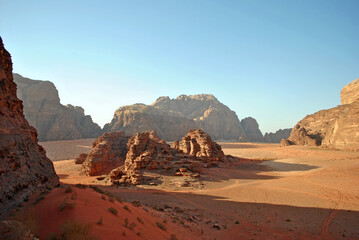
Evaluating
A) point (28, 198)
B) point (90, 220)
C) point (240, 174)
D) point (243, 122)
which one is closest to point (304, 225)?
point (90, 220)

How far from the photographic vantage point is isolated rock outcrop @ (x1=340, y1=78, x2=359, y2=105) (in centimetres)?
5478

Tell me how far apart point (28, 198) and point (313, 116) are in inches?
2656

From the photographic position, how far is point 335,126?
135 ft

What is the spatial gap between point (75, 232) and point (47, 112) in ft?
213

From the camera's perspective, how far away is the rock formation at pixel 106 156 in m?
24.5

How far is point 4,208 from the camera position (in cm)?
575

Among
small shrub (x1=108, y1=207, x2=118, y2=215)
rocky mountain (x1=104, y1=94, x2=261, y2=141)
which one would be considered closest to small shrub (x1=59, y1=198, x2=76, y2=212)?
small shrub (x1=108, y1=207, x2=118, y2=215)

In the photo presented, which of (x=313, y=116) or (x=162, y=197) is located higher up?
(x=313, y=116)

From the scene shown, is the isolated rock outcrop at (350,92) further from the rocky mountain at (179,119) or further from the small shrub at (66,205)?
the small shrub at (66,205)

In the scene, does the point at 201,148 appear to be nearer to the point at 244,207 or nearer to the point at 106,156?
the point at 106,156

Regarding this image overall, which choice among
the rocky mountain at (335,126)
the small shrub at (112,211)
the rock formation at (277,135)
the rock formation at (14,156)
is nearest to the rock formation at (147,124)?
the rock formation at (277,135)

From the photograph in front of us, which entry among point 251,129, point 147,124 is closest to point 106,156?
point 147,124

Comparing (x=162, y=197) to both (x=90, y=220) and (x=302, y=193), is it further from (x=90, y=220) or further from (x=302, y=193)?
(x=302, y=193)

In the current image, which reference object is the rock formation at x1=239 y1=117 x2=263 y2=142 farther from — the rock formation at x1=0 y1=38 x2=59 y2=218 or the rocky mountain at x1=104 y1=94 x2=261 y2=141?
the rock formation at x1=0 y1=38 x2=59 y2=218
